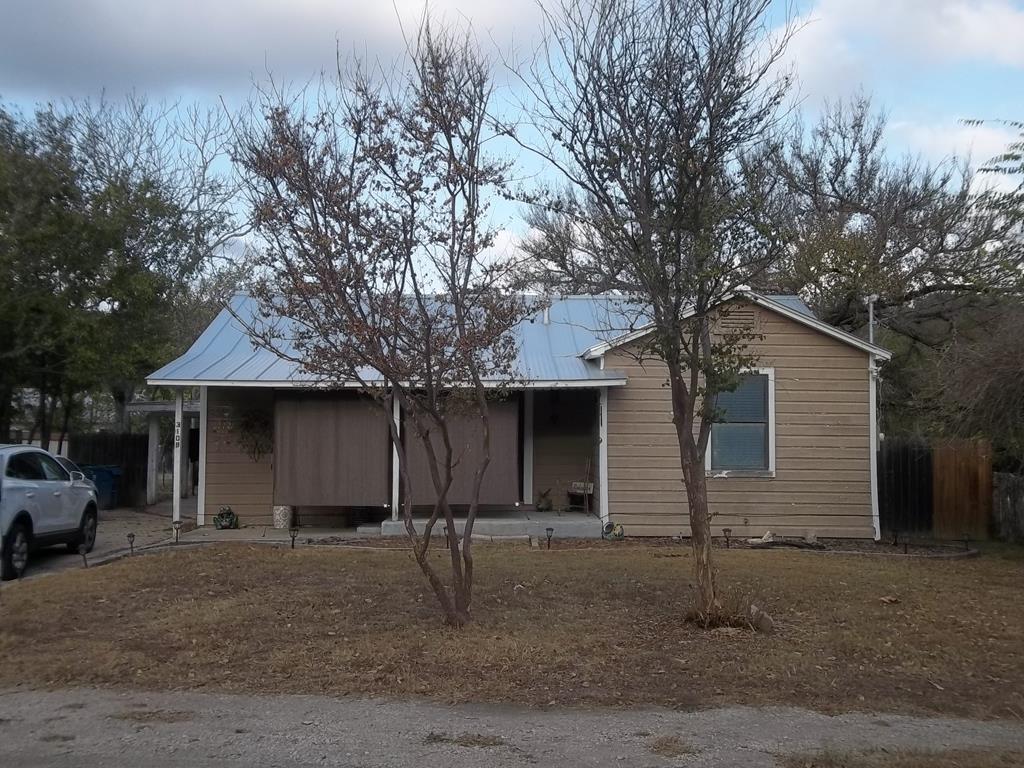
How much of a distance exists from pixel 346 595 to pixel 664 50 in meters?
5.88

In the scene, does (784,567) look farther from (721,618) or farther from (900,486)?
(900,486)

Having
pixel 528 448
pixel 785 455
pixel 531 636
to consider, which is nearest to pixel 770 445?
pixel 785 455

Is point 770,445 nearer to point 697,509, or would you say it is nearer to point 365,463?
point 365,463

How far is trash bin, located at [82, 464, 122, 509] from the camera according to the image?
68.2ft

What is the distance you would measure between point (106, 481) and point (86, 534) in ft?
26.7

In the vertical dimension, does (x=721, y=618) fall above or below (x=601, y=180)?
below

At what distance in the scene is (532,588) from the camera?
32.8 ft

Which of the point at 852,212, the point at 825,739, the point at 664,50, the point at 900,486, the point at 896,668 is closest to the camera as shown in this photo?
the point at 825,739

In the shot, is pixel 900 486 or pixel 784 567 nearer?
pixel 784 567

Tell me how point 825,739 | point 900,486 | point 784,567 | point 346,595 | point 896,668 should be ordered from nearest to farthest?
point 825,739, point 896,668, point 346,595, point 784,567, point 900,486

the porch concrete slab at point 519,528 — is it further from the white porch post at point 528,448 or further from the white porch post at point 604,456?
the white porch post at point 528,448

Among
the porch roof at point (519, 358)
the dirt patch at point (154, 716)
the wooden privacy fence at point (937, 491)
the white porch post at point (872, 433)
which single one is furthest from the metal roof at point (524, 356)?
the dirt patch at point (154, 716)

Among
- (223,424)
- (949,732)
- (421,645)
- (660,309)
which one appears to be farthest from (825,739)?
(223,424)

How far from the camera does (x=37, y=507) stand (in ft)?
39.2
